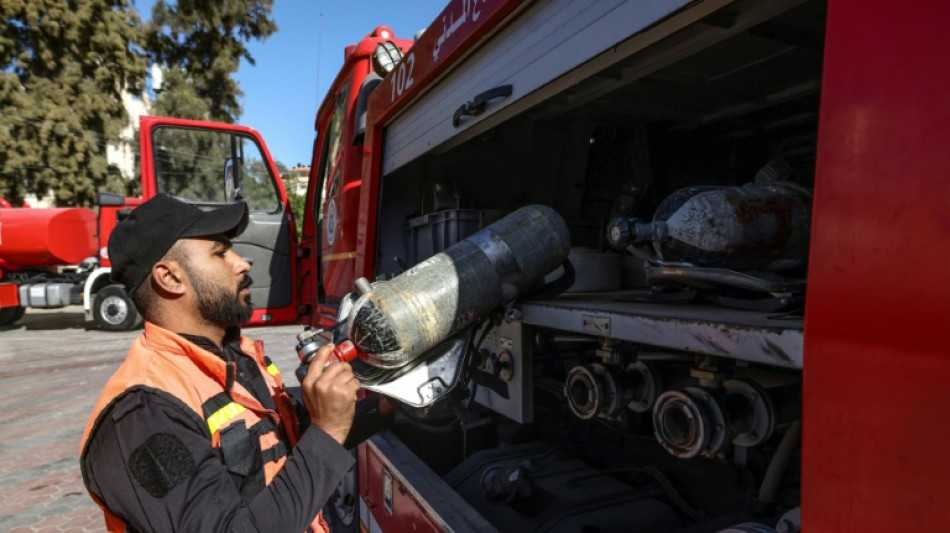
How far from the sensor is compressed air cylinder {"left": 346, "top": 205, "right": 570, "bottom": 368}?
1.59 m

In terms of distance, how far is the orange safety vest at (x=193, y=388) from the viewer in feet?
4.30

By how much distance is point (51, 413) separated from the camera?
5.81 metres

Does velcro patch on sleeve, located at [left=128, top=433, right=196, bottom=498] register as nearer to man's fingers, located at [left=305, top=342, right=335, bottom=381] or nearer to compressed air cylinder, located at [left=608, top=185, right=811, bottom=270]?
man's fingers, located at [left=305, top=342, right=335, bottom=381]

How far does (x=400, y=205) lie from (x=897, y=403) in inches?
105

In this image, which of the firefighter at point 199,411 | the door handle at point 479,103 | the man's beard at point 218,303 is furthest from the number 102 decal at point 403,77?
the man's beard at point 218,303

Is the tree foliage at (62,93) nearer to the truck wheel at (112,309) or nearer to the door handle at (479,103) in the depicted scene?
the truck wheel at (112,309)

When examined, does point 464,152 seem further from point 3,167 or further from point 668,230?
point 3,167

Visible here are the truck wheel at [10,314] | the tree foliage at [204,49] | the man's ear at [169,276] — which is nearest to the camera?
the man's ear at [169,276]

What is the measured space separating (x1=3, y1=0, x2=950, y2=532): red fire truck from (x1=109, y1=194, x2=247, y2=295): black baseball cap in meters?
0.71

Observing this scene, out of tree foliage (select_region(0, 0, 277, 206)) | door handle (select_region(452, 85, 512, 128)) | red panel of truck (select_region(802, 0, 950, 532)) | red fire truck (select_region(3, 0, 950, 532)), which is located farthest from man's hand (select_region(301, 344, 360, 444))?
tree foliage (select_region(0, 0, 277, 206))

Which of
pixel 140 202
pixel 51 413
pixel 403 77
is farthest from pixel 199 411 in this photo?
pixel 140 202

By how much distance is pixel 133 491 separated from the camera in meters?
1.18

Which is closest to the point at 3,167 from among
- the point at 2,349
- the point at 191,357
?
the point at 2,349

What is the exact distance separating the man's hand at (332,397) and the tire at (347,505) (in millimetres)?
1489
